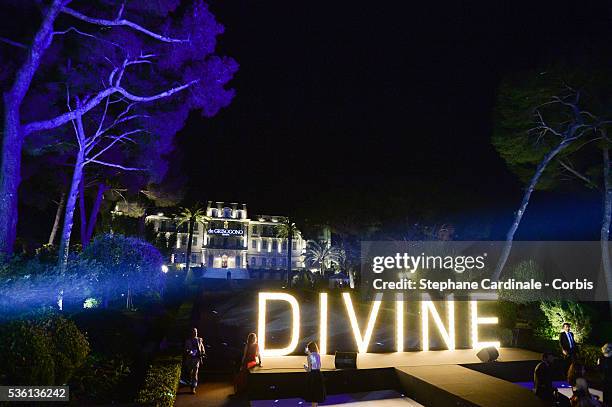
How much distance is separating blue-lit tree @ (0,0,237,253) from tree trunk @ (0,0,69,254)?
0.07 ft

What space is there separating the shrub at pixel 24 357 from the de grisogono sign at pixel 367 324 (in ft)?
20.9

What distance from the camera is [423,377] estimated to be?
1105cm

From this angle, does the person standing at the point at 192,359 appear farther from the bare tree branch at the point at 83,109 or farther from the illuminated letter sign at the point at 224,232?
the illuminated letter sign at the point at 224,232

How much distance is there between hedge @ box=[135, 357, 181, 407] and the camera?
7723 millimetres

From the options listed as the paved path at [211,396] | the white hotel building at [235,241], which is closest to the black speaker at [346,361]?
the paved path at [211,396]

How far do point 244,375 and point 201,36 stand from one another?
908 cm

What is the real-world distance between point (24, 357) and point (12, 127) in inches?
265

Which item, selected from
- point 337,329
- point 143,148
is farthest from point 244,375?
point 337,329

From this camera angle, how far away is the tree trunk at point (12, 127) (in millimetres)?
11016

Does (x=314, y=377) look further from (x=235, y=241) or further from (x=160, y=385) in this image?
(x=235, y=241)

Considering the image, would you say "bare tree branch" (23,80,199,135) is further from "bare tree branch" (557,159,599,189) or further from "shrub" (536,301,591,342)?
"bare tree branch" (557,159,599,189)

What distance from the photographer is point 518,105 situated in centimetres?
2022

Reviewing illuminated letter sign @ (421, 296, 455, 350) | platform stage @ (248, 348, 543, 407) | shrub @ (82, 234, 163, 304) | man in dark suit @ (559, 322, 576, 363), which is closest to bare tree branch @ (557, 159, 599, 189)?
platform stage @ (248, 348, 543, 407)

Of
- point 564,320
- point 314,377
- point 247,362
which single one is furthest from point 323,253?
point 314,377
